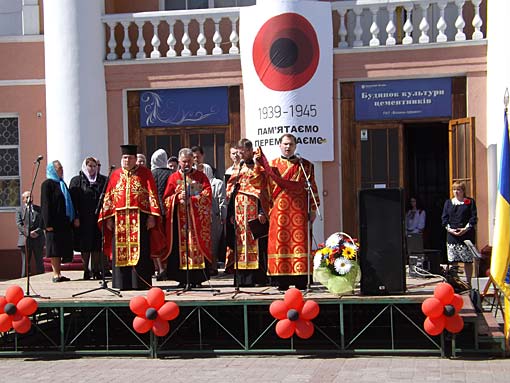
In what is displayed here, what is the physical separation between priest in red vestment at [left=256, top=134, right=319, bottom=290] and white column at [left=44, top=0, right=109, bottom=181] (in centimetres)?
639

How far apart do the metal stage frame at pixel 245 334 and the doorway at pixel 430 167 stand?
699 centimetres

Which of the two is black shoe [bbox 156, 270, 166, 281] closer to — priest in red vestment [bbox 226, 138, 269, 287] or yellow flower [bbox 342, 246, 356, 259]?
priest in red vestment [bbox 226, 138, 269, 287]

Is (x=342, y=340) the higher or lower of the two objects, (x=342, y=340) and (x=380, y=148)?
the lower

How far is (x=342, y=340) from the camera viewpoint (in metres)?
10.2

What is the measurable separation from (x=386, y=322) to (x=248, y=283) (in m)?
1.90

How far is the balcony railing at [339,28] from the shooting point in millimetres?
16172

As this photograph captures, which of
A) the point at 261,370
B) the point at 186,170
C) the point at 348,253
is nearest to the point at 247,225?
the point at 186,170

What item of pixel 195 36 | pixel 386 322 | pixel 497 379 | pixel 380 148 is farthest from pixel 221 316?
pixel 195 36

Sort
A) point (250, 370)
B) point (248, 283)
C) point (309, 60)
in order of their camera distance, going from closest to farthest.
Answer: point (250, 370) → point (248, 283) → point (309, 60)

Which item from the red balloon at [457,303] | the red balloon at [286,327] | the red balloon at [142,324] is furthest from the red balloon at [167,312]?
the red balloon at [457,303]

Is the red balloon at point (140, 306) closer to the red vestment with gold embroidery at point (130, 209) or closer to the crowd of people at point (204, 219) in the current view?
the crowd of people at point (204, 219)

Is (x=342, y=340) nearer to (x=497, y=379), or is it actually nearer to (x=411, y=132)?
(x=497, y=379)

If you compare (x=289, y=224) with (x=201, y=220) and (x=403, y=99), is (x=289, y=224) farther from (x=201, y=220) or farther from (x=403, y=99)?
(x=403, y=99)

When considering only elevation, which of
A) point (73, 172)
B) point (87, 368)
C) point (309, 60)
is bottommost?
point (87, 368)
